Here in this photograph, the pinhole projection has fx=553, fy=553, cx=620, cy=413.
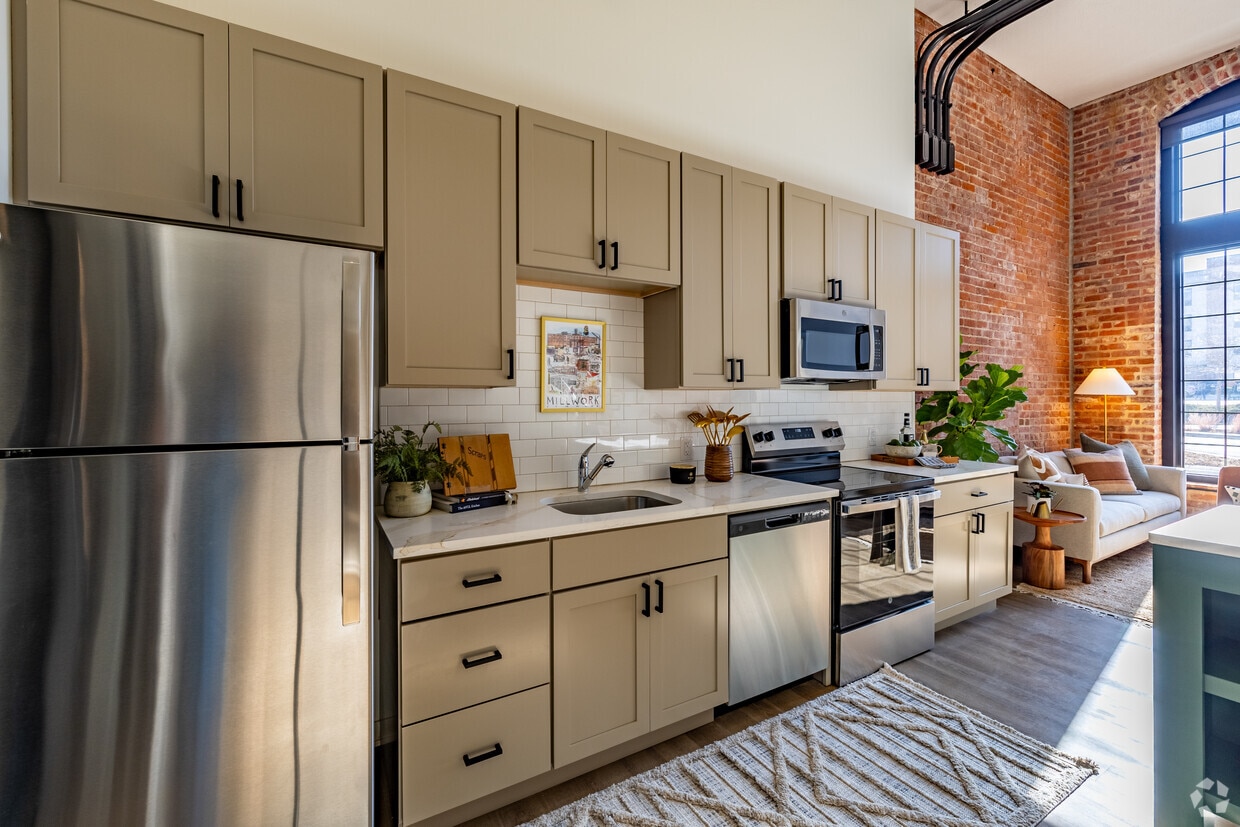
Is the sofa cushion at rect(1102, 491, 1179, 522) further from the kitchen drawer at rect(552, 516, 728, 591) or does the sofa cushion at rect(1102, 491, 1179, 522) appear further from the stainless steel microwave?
the kitchen drawer at rect(552, 516, 728, 591)

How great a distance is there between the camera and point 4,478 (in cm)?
108

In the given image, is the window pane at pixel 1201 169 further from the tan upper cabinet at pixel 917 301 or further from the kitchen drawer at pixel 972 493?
the kitchen drawer at pixel 972 493

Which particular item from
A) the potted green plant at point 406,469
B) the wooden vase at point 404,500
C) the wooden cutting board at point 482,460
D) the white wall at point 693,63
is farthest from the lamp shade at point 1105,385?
the wooden vase at point 404,500

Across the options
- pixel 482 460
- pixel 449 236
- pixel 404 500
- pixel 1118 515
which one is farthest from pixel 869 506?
pixel 1118 515

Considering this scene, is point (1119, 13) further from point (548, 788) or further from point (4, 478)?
point (4, 478)

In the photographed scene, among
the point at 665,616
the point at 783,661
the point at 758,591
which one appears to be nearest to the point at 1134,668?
the point at 783,661

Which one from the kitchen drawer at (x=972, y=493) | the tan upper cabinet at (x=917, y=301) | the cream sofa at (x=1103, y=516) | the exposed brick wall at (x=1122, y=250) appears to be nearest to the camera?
the kitchen drawer at (x=972, y=493)

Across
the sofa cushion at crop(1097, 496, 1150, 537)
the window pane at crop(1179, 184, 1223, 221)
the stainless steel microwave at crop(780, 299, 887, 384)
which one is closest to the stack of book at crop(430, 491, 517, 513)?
the stainless steel microwave at crop(780, 299, 887, 384)

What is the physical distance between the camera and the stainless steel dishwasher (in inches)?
88.8

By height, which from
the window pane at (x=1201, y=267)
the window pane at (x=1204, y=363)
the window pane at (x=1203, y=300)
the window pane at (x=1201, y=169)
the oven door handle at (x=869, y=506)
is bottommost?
the oven door handle at (x=869, y=506)

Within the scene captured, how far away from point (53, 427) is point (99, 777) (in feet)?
2.46

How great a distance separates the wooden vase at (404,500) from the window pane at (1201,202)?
7.30 m

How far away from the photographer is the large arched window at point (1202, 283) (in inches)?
199

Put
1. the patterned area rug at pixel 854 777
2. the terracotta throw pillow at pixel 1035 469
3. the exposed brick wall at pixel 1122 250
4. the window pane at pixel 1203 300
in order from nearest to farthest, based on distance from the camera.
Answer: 1. the patterned area rug at pixel 854 777
2. the terracotta throw pillow at pixel 1035 469
3. the window pane at pixel 1203 300
4. the exposed brick wall at pixel 1122 250
